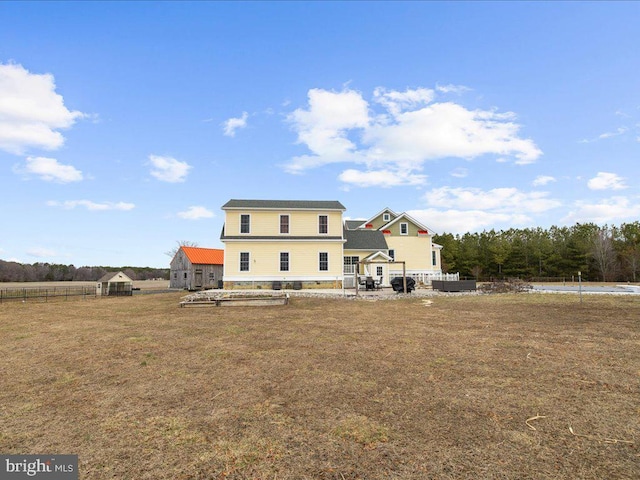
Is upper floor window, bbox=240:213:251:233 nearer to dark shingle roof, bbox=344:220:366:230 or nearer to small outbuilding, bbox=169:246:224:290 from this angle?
small outbuilding, bbox=169:246:224:290

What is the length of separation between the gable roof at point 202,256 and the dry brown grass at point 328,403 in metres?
28.2

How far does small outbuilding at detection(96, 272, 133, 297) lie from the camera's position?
28.2m

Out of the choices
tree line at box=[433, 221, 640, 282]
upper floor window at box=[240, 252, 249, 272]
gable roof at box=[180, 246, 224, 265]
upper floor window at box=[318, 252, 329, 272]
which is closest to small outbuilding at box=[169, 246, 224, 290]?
gable roof at box=[180, 246, 224, 265]

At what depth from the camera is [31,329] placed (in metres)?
11.1

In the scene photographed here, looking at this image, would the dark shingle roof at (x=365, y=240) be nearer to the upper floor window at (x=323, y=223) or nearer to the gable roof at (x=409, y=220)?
the gable roof at (x=409, y=220)

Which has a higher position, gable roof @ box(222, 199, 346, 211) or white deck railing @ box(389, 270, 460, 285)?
gable roof @ box(222, 199, 346, 211)

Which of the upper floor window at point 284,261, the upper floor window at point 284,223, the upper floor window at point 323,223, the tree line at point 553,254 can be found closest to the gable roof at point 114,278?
the upper floor window at point 284,261

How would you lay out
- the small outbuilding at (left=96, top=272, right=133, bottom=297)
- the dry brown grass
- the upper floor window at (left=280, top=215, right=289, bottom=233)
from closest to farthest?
the dry brown grass → the upper floor window at (left=280, top=215, right=289, bottom=233) → the small outbuilding at (left=96, top=272, right=133, bottom=297)

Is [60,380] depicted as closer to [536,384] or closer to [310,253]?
[536,384]

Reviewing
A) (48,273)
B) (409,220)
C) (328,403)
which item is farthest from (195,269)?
(48,273)

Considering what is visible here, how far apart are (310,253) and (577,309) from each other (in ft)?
56.9

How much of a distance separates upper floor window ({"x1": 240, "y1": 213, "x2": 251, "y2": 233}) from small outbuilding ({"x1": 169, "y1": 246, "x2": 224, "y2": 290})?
514 inches

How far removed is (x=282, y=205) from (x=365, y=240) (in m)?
9.10

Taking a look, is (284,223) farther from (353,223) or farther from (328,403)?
(328,403)
